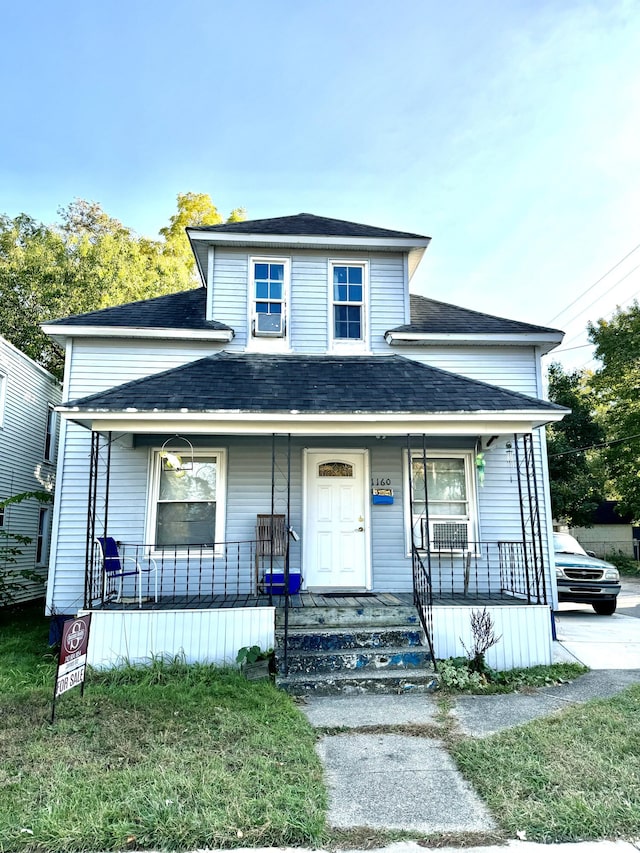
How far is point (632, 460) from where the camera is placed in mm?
23625

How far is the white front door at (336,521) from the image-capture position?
8.42m

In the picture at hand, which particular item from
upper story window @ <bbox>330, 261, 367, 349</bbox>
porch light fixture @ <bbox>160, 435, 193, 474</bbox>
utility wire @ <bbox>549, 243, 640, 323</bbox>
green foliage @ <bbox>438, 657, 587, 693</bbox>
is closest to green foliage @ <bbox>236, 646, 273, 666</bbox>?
green foliage @ <bbox>438, 657, 587, 693</bbox>

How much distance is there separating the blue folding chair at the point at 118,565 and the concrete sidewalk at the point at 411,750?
313cm

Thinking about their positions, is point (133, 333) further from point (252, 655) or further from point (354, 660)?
point (354, 660)

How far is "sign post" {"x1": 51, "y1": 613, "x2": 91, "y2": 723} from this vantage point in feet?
15.5

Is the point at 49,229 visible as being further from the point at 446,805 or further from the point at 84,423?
the point at 446,805

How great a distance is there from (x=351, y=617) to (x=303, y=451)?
280cm

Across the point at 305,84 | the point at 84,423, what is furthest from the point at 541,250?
the point at 84,423

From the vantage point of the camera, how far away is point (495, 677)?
6375 mm

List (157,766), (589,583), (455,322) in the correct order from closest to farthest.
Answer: (157,766), (455,322), (589,583)

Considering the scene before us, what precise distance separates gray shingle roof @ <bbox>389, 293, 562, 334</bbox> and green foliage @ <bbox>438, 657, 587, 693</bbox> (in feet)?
17.2

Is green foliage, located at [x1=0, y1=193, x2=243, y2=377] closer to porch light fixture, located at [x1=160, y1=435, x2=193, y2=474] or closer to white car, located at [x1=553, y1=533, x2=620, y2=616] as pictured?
porch light fixture, located at [x1=160, y1=435, x2=193, y2=474]

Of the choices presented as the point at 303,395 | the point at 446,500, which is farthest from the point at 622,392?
the point at 303,395

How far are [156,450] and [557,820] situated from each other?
7020mm
